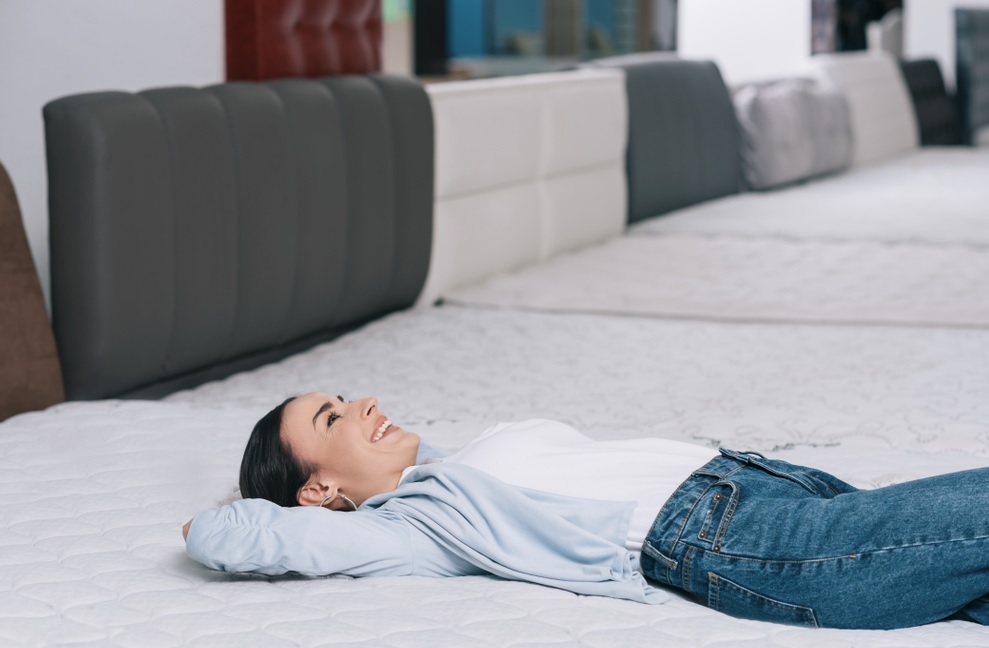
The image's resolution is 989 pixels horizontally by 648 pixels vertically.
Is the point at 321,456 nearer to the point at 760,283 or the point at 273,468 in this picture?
the point at 273,468

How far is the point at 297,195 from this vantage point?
239 centimetres

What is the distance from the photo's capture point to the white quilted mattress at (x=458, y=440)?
1.12 metres

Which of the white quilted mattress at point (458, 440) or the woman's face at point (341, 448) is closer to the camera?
the white quilted mattress at point (458, 440)

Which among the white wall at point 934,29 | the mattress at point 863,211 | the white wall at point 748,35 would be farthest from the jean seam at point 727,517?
the white wall at point 934,29

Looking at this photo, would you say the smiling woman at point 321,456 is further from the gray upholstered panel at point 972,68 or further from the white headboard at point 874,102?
the gray upholstered panel at point 972,68

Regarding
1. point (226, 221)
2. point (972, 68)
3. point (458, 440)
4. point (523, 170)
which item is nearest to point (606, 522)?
point (458, 440)

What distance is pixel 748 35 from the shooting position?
→ 234 inches

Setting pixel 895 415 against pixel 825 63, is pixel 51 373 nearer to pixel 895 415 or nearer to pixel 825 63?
A: pixel 895 415

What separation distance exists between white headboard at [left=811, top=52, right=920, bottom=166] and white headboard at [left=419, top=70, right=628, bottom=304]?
203 cm

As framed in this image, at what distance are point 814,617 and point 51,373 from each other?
1255 mm

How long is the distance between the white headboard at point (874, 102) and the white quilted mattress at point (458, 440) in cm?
331

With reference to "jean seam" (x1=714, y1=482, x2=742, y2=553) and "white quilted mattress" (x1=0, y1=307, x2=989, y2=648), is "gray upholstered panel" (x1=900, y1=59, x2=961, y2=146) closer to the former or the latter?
"white quilted mattress" (x1=0, y1=307, x2=989, y2=648)

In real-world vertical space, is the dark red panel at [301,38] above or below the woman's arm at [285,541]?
above

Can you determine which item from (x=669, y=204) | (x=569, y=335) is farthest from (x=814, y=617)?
(x=669, y=204)
